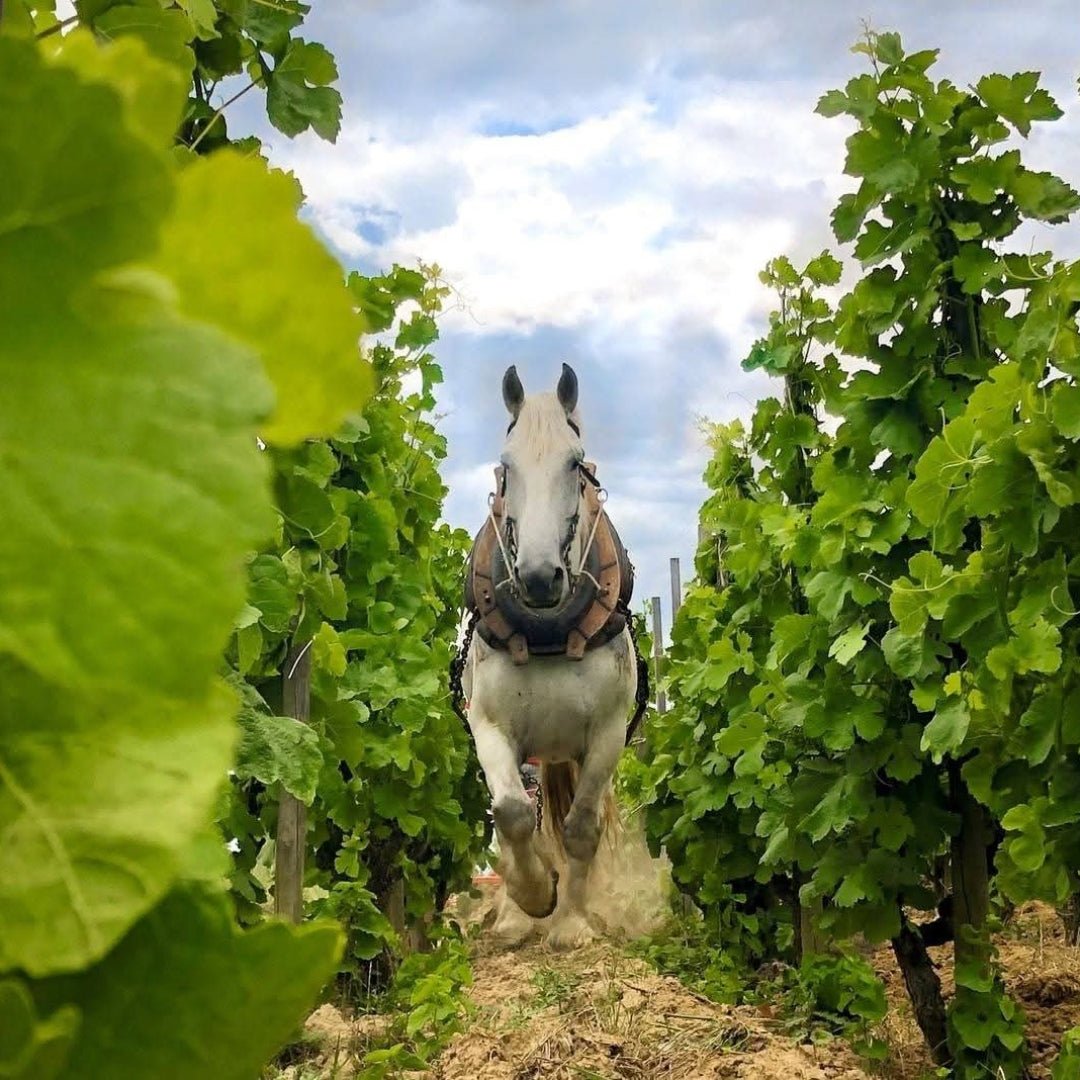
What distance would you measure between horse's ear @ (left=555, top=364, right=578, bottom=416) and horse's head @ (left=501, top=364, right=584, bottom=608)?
248 millimetres

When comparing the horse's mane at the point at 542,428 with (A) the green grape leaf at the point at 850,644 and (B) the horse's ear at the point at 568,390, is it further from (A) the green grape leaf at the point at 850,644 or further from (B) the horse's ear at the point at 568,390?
(A) the green grape leaf at the point at 850,644

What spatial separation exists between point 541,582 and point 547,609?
45 centimetres

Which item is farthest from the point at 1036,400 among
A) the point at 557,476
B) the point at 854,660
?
the point at 557,476

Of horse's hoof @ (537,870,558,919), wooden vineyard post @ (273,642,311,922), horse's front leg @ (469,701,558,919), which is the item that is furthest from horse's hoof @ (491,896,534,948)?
wooden vineyard post @ (273,642,311,922)

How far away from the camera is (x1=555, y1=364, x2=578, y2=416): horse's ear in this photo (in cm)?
486

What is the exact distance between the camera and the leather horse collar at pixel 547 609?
4414 mm

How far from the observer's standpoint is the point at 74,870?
164 millimetres

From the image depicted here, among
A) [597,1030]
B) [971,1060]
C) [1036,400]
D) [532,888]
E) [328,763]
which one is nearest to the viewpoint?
[1036,400]

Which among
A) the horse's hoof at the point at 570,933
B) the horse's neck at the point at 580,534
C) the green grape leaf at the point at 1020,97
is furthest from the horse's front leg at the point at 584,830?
the green grape leaf at the point at 1020,97

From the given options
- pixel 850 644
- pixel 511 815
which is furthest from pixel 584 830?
pixel 850 644

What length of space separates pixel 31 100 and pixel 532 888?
15.7 ft

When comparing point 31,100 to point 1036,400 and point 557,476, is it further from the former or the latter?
point 557,476

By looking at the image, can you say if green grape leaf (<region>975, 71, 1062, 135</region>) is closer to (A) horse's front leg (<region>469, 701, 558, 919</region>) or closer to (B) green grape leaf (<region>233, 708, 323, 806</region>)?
(B) green grape leaf (<region>233, 708, 323, 806</region>)

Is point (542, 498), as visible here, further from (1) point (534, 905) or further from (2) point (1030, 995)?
(2) point (1030, 995)
